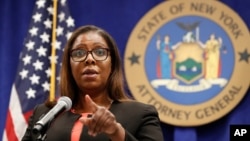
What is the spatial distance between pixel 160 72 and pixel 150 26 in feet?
1.03

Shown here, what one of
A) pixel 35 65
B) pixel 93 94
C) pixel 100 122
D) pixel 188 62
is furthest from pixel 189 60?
pixel 100 122

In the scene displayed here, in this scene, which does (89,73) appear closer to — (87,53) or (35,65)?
(87,53)

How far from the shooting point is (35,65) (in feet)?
10.1

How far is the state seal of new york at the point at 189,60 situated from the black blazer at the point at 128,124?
1.54 metres

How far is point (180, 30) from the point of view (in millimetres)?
2973

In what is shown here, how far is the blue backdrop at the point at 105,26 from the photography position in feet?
9.46

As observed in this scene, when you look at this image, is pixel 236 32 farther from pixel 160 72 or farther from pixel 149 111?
pixel 149 111

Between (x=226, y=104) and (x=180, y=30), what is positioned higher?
(x=180, y=30)

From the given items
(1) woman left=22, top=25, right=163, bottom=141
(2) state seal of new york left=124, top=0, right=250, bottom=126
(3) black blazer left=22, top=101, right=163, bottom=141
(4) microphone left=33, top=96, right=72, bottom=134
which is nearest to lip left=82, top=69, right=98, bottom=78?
(1) woman left=22, top=25, right=163, bottom=141

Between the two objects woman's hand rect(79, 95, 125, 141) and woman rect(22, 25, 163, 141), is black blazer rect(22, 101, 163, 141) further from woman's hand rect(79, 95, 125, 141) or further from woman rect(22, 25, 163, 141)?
woman's hand rect(79, 95, 125, 141)

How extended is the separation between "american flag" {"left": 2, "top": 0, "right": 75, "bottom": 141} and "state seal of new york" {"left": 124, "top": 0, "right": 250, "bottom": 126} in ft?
1.60

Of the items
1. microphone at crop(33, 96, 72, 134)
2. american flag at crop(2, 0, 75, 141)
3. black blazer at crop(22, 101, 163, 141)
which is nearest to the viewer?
microphone at crop(33, 96, 72, 134)

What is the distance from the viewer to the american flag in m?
3.01

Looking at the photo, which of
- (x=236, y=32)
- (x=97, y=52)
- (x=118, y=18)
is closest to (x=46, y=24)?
(x=118, y=18)
